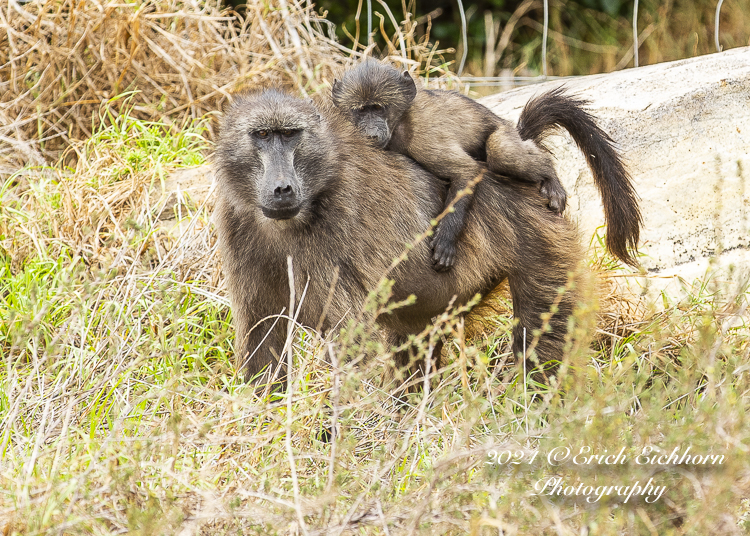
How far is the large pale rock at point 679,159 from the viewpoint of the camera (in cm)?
388

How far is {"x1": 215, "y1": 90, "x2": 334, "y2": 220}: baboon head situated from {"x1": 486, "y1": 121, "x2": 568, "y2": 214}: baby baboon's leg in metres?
0.64

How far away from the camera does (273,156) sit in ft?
9.00

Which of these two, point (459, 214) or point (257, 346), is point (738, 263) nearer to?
point (459, 214)

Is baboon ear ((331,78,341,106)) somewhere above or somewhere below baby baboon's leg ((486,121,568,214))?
above

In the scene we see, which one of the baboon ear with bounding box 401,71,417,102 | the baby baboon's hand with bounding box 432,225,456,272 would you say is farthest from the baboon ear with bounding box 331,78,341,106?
the baby baboon's hand with bounding box 432,225,456,272

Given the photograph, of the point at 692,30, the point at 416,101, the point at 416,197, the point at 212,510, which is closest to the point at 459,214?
the point at 416,197

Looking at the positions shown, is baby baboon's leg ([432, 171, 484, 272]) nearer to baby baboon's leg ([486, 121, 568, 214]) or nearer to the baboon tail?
baby baboon's leg ([486, 121, 568, 214])

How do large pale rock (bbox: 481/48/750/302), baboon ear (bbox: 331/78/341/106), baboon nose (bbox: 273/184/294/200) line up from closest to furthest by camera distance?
baboon nose (bbox: 273/184/294/200) < baboon ear (bbox: 331/78/341/106) < large pale rock (bbox: 481/48/750/302)

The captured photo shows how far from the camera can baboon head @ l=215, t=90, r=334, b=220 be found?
2695mm

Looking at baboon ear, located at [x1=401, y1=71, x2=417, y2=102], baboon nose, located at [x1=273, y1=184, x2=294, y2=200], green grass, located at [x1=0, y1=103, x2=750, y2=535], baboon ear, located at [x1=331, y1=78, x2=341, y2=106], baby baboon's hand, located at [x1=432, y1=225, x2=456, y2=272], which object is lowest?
green grass, located at [x1=0, y1=103, x2=750, y2=535]

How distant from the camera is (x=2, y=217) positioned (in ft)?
13.1

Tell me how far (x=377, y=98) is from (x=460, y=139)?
13.4 inches

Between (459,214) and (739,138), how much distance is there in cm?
174

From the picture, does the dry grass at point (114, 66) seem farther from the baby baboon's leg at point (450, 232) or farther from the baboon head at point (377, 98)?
the baby baboon's leg at point (450, 232)
